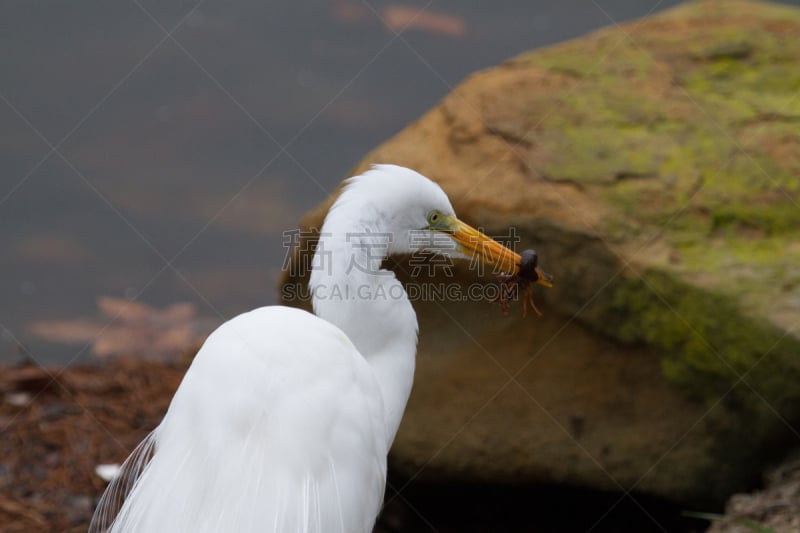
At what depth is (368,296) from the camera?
2822mm

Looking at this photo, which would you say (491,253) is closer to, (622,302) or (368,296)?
(368,296)

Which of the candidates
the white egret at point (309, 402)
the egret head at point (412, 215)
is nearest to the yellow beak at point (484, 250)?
the egret head at point (412, 215)

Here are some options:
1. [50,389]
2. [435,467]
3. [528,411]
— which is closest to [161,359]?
[50,389]

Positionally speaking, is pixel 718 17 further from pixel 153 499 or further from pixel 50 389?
pixel 50 389

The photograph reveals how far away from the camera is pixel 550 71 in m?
4.33

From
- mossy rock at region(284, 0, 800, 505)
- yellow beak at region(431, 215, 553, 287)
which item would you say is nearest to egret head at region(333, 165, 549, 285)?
yellow beak at region(431, 215, 553, 287)

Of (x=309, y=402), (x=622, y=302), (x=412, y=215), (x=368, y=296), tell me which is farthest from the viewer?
(x=622, y=302)

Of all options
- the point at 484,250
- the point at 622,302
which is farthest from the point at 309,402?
the point at 622,302

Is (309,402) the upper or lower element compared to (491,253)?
lower

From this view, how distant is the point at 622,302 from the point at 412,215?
47.8 inches

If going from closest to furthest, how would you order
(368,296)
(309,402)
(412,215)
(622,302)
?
(309,402), (368,296), (412,215), (622,302)

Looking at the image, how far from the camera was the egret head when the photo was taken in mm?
2812

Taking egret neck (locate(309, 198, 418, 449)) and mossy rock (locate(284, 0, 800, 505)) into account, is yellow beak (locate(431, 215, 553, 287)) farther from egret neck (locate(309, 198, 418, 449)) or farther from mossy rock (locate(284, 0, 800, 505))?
mossy rock (locate(284, 0, 800, 505))

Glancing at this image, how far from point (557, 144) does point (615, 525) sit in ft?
5.93
